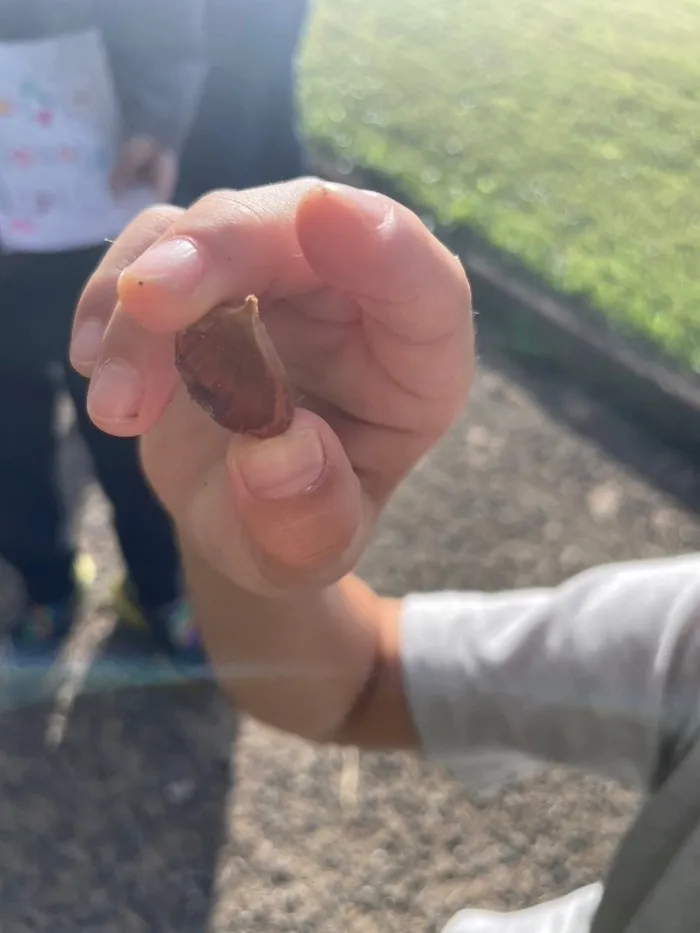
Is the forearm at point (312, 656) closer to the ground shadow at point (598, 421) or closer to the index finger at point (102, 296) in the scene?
the index finger at point (102, 296)

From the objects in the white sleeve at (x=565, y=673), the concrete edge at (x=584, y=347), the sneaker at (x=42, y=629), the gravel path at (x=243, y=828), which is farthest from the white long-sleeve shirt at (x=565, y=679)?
the concrete edge at (x=584, y=347)

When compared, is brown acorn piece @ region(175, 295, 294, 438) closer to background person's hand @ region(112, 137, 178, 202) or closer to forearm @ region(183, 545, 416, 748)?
forearm @ region(183, 545, 416, 748)

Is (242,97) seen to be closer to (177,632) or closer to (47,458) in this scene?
(47,458)

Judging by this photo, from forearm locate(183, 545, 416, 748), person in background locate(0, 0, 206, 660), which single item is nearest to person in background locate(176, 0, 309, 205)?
person in background locate(0, 0, 206, 660)

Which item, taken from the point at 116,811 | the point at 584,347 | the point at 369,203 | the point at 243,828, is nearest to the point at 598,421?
the point at 584,347

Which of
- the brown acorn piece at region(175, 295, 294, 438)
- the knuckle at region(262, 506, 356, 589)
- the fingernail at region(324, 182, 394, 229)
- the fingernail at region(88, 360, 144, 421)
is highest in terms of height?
the fingernail at region(324, 182, 394, 229)
